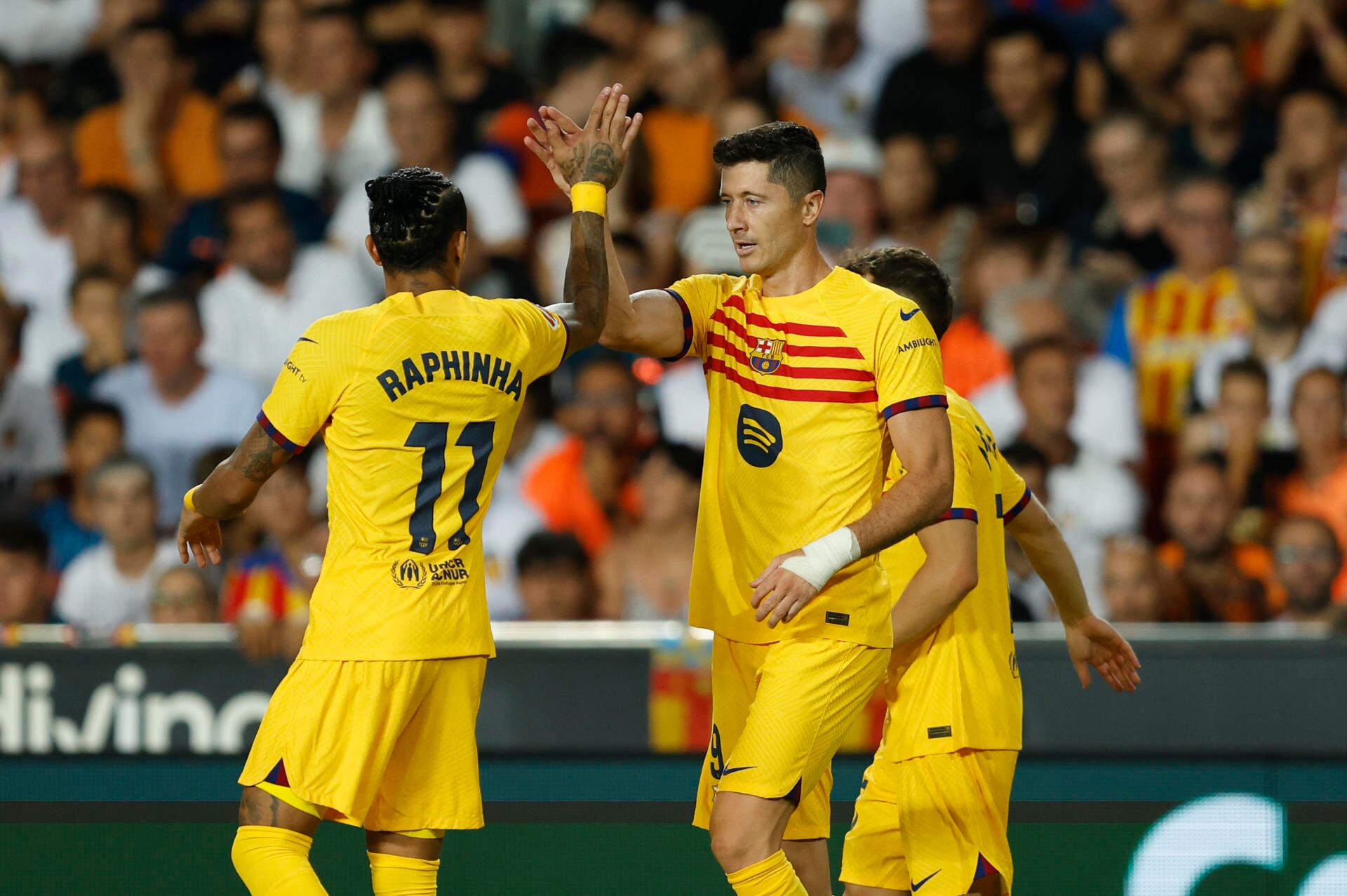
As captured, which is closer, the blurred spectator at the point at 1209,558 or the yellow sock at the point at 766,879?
the yellow sock at the point at 766,879

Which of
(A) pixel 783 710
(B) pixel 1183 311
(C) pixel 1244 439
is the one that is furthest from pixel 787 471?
(B) pixel 1183 311

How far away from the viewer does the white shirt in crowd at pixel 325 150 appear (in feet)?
32.0

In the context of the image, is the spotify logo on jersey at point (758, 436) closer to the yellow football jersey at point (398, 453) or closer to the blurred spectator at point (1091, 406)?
the yellow football jersey at point (398, 453)

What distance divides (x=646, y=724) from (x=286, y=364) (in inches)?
76.3

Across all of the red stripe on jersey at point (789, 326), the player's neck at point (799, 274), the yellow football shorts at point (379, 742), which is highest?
the player's neck at point (799, 274)

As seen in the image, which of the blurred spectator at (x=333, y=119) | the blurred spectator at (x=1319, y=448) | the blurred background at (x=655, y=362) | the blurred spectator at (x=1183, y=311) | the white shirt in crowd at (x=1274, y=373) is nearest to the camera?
the blurred background at (x=655, y=362)

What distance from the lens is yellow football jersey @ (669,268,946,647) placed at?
457cm

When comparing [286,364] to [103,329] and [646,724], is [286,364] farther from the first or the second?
[103,329]

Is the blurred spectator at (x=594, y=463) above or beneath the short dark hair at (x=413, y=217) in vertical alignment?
beneath

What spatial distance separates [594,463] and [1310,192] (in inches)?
151

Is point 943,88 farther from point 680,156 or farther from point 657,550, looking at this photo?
point 657,550

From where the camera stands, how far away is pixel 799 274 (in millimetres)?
4742

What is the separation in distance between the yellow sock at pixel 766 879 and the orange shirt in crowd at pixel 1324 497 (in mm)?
4360

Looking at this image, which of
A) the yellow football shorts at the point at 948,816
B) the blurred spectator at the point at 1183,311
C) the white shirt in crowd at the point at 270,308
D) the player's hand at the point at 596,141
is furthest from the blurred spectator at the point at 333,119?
the yellow football shorts at the point at 948,816
